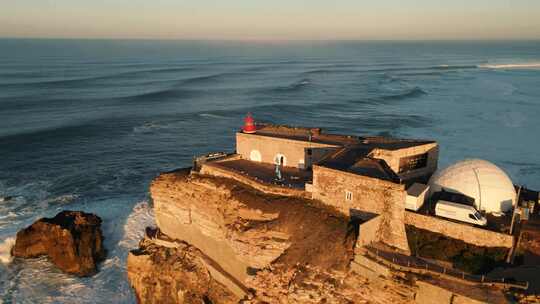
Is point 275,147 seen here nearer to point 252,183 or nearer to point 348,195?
point 252,183

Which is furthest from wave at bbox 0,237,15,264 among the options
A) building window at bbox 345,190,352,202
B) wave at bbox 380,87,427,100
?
wave at bbox 380,87,427,100

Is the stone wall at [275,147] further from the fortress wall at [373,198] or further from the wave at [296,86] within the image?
the wave at [296,86]

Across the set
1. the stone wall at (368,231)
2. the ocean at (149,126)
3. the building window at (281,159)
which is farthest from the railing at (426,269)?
the ocean at (149,126)

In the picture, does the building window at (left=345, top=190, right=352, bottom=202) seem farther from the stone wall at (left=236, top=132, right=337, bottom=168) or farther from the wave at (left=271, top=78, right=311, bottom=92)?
the wave at (left=271, top=78, right=311, bottom=92)

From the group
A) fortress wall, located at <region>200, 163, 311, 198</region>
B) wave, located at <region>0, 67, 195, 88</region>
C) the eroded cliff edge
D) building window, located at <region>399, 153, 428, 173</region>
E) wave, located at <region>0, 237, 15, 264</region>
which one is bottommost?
wave, located at <region>0, 237, 15, 264</region>

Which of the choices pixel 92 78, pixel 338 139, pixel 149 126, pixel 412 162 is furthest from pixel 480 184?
pixel 92 78

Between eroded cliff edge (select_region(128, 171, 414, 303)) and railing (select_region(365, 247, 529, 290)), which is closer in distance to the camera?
railing (select_region(365, 247, 529, 290))

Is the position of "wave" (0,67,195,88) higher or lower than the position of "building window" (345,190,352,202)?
higher
